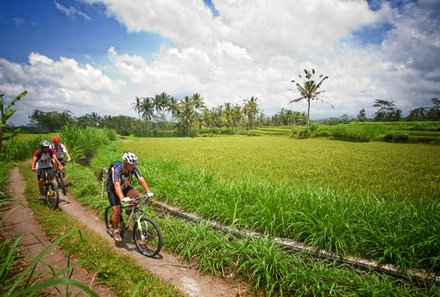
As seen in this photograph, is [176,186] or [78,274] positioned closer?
[78,274]

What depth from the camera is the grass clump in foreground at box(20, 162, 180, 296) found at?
136 inches

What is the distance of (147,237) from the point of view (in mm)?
4441

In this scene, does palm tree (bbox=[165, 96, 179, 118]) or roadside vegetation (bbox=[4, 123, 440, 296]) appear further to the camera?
palm tree (bbox=[165, 96, 179, 118])

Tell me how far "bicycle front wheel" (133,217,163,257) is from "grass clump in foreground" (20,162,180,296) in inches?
15.7

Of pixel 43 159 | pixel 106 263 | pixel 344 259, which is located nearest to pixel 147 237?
pixel 106 263

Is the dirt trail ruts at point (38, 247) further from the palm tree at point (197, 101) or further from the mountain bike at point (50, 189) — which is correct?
the palm tree at point (197, 101)

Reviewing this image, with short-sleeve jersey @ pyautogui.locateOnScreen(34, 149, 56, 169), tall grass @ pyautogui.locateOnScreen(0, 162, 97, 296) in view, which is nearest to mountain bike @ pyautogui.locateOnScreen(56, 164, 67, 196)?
short-sleeve jersey @ pyautogui.locateOnScreen(34, 149, 56, 169)

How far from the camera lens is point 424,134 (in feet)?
75.0

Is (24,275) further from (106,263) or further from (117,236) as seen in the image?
(117,236)

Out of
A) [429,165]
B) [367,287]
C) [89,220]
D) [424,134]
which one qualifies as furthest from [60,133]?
[424,134]

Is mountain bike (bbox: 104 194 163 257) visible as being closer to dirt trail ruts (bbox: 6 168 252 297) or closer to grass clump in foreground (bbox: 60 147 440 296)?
dirt trail ruts (bbox: 6 168 252 297)

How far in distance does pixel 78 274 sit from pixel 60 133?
12.2 m

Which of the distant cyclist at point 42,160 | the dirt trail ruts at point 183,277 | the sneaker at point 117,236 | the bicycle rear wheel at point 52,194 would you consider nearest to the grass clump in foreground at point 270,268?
the dirt trail ruts at point 183,277

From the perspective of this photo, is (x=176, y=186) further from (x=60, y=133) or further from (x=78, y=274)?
(x=60, y=133)
